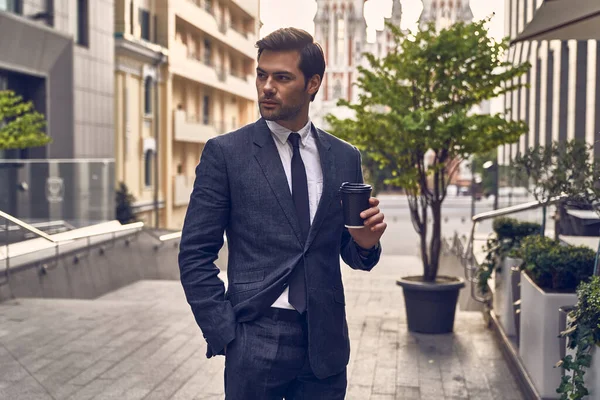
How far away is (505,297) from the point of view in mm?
7891

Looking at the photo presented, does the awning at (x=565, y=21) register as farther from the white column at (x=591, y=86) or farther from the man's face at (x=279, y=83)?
the white column at (x=591, y=86)

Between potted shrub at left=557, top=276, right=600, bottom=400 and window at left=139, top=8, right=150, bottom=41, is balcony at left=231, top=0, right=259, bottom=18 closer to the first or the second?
window at left=139, top=8, right=150, bottom=41

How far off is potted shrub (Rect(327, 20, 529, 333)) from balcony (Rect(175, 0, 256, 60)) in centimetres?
2814

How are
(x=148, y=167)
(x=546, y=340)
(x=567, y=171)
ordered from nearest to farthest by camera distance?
(x=546, y=340), (x=567, y=171), (x=148, y=167)

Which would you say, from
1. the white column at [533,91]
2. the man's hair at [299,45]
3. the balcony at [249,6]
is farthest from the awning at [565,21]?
the balcony at [249,6]

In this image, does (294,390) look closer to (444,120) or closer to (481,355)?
(481,355)

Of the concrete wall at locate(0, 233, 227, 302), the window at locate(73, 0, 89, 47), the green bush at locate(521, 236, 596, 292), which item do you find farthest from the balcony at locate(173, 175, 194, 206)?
the green bush at locate(521, 236, 596, 292)

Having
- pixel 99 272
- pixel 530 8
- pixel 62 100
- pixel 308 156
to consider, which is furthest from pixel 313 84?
pixel 530 8

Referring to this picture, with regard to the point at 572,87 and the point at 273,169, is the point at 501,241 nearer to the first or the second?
the point at 273,169

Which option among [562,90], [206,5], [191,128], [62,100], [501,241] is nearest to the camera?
[501,241]

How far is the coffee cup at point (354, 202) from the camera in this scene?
109 inches

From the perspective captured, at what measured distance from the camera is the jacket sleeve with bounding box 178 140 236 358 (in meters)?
2.89

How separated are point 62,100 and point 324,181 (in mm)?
23196

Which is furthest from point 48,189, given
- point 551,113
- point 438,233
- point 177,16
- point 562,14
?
point 177,16
